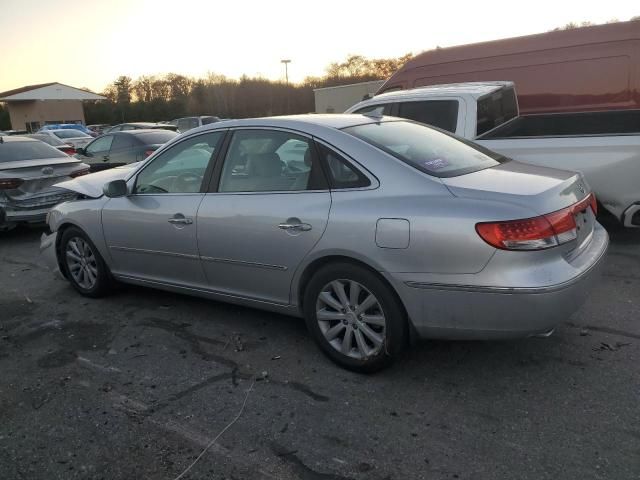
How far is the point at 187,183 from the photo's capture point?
4328 millimetres

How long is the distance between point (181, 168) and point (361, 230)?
1883 millimetres

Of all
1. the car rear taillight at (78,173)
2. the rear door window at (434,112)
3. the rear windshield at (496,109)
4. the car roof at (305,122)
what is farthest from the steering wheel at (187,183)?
the car rear taillight at (78,173)

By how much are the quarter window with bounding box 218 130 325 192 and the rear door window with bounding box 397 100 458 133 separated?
9.62ft

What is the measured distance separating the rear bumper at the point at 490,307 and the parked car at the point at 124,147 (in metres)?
9.16

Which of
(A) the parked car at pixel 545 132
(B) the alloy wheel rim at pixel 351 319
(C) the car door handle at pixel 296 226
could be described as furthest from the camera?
(A) the parked car at pixel 545 132

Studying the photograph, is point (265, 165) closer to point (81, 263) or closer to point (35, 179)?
point (81, 263)

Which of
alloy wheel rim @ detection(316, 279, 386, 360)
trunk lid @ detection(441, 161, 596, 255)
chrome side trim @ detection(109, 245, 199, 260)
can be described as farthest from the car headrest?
trunk lid @ detection(441, 161, 596, 255)

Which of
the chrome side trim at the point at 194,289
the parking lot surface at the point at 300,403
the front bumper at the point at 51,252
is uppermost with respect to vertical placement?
the front bumper at the point at 51,252

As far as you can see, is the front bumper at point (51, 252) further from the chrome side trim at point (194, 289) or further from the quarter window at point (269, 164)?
the quarter window at point (269, 164)

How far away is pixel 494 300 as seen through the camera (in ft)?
9.60

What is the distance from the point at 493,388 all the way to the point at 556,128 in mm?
3898

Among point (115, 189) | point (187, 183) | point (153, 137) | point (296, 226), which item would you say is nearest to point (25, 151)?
point (153, 137)

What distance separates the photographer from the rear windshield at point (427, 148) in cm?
346

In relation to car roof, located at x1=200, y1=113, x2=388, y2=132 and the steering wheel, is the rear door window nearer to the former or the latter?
car roof, located at x1=200, y1=113, x2=388, y2=132
